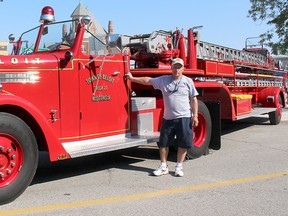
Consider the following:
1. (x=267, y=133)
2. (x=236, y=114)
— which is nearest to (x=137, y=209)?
(x=236, y=114)

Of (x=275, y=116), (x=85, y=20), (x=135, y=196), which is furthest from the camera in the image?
(x=275, y=116)

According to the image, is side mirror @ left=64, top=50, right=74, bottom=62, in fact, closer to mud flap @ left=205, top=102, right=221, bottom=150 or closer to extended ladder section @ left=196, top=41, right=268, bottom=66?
mud flap @ left=205, top=102, right=221, bottom=150

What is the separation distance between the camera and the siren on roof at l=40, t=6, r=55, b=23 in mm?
5812

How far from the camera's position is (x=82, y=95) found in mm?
5328

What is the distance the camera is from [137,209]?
4.18 metres

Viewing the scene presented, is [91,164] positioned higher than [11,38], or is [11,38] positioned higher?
[11,38]

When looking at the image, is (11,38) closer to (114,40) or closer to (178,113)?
(114,40)

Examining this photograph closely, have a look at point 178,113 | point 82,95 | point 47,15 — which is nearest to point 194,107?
point 178,113

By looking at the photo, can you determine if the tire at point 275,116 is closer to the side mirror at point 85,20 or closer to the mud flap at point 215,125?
the mud flap at point 215,125

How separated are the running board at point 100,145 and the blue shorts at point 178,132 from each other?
1.08 feet

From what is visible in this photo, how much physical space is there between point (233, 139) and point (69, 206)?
562 cm

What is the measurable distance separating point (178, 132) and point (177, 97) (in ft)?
1.64

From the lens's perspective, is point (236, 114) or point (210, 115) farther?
point (236, 114)

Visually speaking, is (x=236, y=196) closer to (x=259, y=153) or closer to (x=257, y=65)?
(x=259, y=153)
